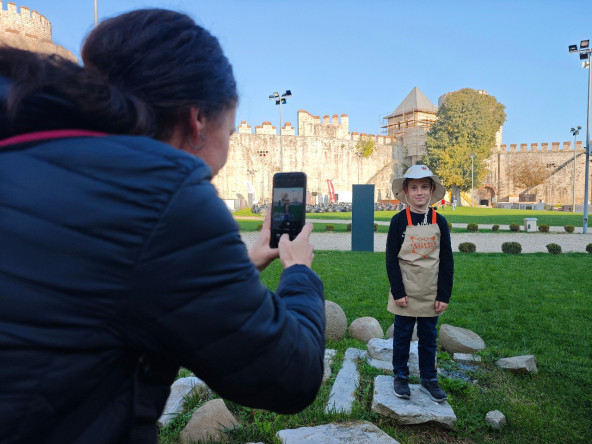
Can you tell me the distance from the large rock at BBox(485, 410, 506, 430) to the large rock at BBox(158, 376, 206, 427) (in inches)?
81.9

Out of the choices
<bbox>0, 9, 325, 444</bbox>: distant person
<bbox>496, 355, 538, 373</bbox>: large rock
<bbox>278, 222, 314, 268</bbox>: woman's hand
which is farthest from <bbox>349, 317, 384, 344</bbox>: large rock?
<bbox>0, 9, 325, 444</bbox>: distant person

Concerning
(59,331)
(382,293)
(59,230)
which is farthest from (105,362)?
(382,293)

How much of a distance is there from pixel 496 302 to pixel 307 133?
4459cm

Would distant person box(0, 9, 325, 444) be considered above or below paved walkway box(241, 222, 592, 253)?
above

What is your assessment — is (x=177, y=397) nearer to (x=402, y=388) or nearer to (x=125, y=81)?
(x=402, y=388)

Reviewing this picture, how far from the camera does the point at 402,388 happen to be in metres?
3.21

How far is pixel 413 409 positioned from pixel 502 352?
172 cm

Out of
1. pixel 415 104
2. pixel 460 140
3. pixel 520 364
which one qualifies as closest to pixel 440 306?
pixel 520 364

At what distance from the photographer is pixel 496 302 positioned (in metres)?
6.36

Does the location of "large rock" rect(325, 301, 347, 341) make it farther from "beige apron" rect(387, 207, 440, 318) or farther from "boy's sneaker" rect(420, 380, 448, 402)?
"boy's sneaker" rect(420, 380, 448, 402)

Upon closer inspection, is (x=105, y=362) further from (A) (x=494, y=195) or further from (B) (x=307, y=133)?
(A) (x=494, y=195)

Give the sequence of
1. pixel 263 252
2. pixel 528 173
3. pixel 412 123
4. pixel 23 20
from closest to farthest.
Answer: pixel 263 252 < pixel 23 20 < pixel 528 173 < pixel 412 123

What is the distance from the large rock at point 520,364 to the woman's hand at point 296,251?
3397mm

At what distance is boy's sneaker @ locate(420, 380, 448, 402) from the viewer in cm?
315
